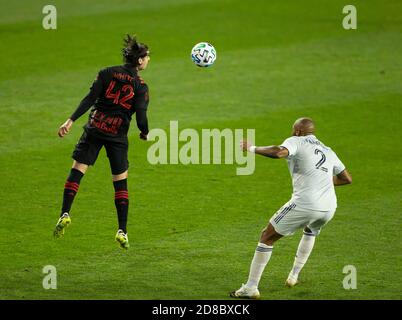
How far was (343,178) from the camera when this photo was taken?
32.7 ft

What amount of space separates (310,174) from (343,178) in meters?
0.52

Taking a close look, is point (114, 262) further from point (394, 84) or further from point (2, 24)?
point (2, 24)

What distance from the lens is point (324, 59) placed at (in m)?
20.2

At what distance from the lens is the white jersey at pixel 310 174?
9.62 m

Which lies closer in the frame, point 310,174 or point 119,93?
point 310,174

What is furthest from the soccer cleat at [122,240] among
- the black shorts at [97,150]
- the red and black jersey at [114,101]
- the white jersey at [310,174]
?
the white jersey at [310,174]

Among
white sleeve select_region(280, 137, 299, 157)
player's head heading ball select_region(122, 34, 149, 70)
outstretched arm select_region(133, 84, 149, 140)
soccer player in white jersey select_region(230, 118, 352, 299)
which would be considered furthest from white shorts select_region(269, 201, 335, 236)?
player's head heading ball select_region(122, 34, 149, 70)

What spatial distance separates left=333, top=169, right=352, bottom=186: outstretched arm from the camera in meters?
9.93

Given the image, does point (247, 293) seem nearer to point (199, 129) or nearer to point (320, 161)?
point (320, 161)

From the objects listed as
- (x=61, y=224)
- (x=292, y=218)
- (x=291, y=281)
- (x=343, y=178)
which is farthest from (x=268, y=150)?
(x=61, y=224)

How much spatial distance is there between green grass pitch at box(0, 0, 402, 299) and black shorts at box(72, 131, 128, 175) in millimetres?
1135

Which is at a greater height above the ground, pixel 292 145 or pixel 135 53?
pixel 135 53
